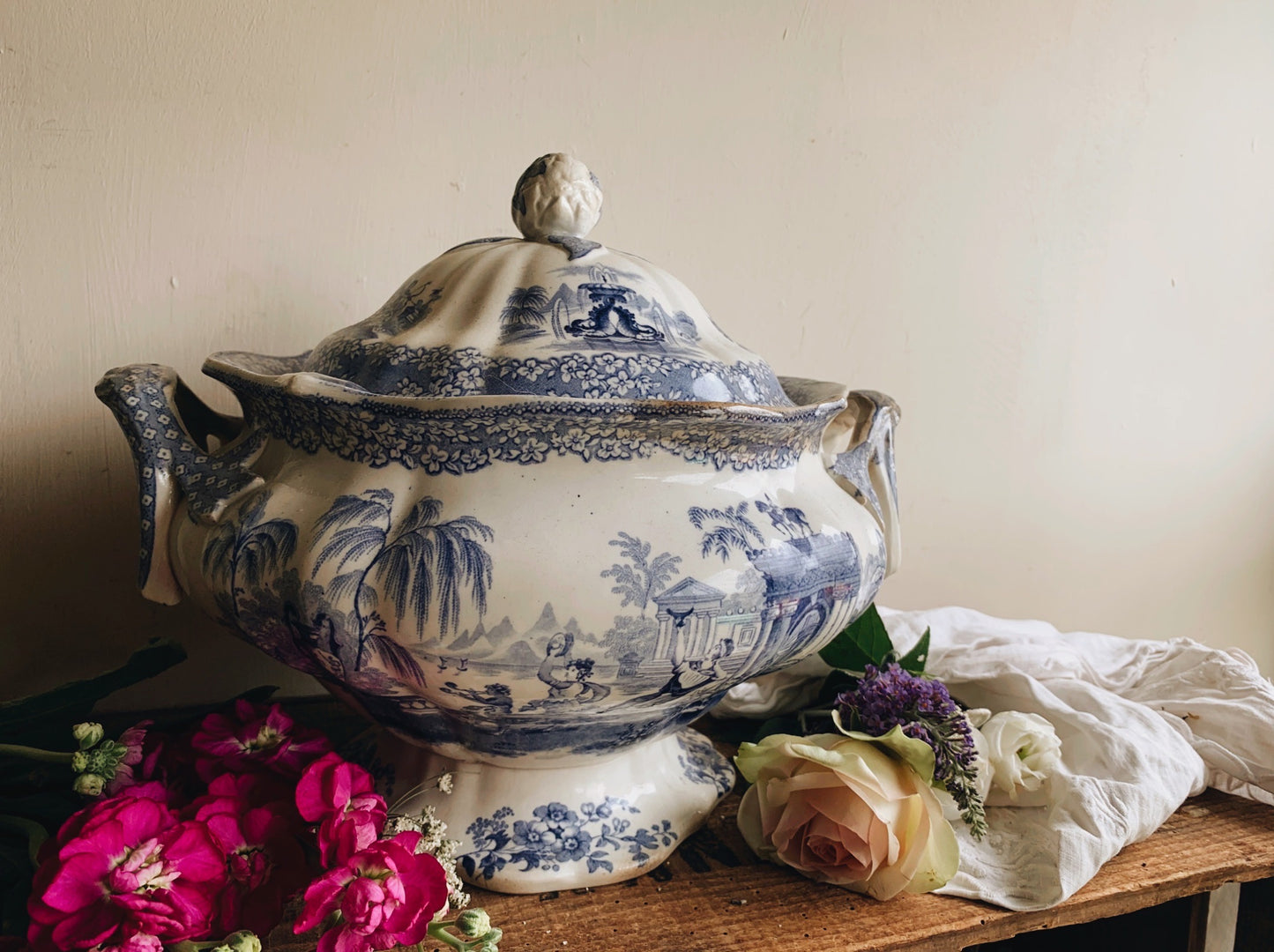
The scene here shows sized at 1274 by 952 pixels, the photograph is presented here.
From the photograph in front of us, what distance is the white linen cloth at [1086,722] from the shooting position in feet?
1.72

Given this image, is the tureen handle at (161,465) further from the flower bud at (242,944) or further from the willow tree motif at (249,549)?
the flower bud at (242,944)

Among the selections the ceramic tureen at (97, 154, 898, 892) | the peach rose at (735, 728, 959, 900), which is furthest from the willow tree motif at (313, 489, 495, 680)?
the peach rose at (735, 728, 959, 900)

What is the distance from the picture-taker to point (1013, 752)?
578 millimetres

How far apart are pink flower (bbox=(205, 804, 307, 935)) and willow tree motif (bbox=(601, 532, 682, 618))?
185 mm

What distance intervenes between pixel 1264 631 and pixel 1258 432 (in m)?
0.26

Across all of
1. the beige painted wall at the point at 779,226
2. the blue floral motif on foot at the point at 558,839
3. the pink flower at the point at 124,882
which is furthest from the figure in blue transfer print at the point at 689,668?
the beige painted wall at the point at 779,226

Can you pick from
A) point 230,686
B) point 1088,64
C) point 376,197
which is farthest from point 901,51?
point 230,686

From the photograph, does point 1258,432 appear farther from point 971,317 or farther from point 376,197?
point 376,197

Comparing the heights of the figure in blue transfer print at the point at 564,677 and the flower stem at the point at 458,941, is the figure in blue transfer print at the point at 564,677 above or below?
above

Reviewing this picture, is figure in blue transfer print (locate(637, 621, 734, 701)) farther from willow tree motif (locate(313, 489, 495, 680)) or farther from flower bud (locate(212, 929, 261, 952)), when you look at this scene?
flower bud (locate(212, 929, 261, 952))

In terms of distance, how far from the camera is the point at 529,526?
0.41 m

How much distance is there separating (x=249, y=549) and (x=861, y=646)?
1.37ft

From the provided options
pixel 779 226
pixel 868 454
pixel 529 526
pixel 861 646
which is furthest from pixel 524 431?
pixel 779 226

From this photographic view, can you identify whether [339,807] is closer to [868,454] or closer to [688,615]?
[688,615]
